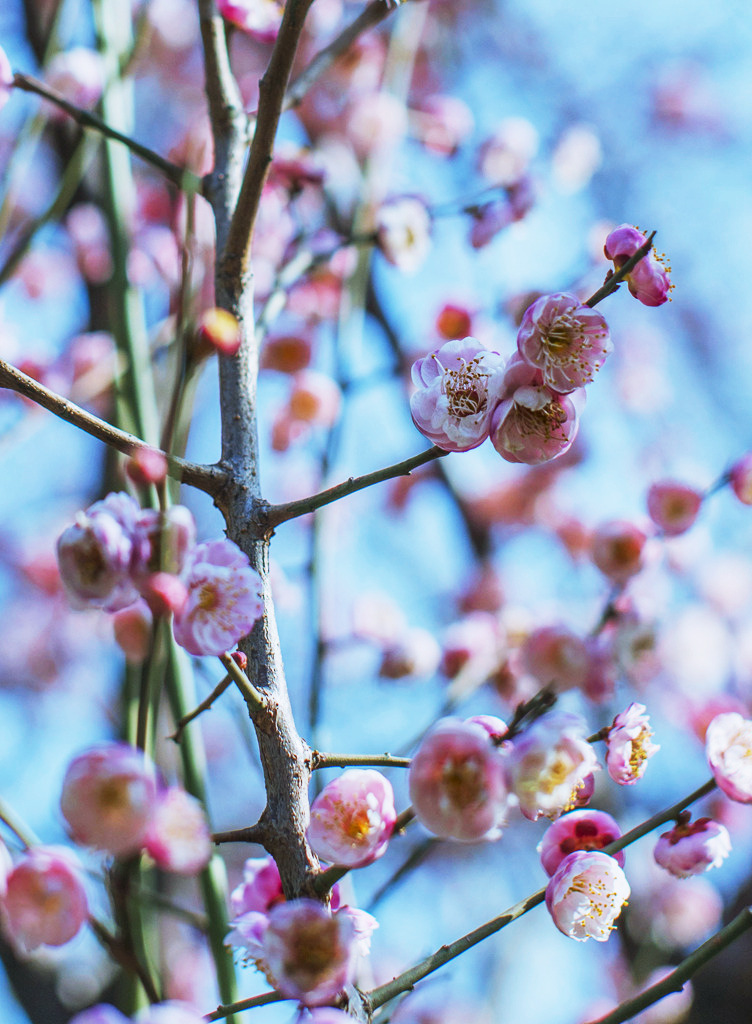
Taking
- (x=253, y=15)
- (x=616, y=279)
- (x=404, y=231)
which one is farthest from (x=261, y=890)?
(x=404, y=231)

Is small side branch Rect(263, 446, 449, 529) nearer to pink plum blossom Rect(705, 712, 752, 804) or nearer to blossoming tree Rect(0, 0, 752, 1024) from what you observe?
blossoming tree Rect(0, 0, 752, 1024)

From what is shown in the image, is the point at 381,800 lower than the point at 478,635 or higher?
lower

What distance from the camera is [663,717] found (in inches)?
87.4

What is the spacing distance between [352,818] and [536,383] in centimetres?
31

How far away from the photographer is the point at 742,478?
1.07m

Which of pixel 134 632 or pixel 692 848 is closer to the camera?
pixel 692 848

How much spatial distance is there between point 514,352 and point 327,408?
0.97 m

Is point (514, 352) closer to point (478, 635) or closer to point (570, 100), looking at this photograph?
point (478, 635)

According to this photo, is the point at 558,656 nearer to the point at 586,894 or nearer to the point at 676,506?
the point at 586,894

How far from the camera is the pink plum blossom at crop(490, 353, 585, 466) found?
22.0 inches

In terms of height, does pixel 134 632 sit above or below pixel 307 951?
above

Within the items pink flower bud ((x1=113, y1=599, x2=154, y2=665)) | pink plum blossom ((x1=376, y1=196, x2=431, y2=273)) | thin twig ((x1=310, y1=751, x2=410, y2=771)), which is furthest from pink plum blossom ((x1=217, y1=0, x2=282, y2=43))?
thin twig ((x1=310, y1=751, x2=410, y2=771))

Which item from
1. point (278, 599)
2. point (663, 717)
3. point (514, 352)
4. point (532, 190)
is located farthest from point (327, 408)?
point (663, 717)

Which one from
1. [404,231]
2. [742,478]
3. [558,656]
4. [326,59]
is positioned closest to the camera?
[558,656]
